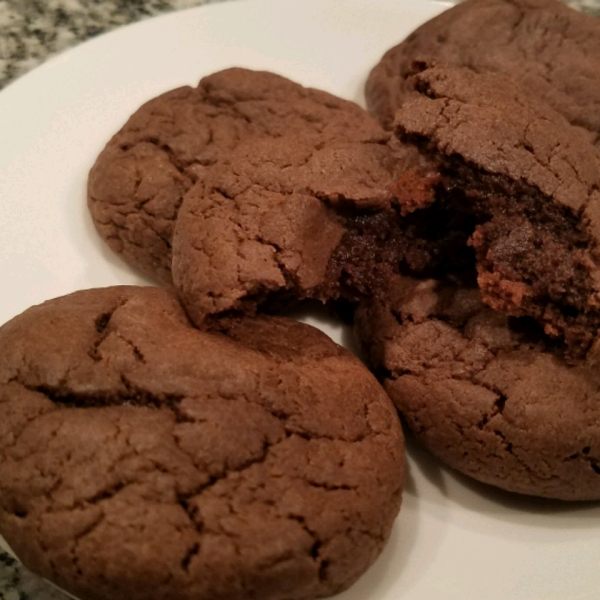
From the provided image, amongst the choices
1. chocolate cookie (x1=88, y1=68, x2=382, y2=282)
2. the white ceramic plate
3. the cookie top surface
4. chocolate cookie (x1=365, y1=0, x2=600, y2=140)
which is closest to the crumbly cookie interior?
the cookie top surface

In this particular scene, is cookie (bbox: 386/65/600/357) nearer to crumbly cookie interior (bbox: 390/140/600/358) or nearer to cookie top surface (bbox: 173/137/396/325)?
crumbly cookie interior (bbox: 390/140/600/358)

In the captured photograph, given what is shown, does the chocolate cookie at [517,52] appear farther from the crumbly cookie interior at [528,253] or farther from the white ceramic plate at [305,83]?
the crumbly cookie interior at [528,253]

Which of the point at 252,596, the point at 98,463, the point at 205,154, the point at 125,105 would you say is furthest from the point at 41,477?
the point at 125,105

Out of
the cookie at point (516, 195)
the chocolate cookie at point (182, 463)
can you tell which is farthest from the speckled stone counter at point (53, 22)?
the cookie at point (516, 195)

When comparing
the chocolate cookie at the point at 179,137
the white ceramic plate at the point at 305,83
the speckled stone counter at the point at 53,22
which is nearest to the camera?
the white ceramic plate at the point at 305,83

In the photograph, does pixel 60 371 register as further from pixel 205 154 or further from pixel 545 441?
pixel 545 441

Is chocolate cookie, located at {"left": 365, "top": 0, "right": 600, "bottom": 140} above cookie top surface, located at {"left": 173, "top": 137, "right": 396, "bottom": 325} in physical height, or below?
above
